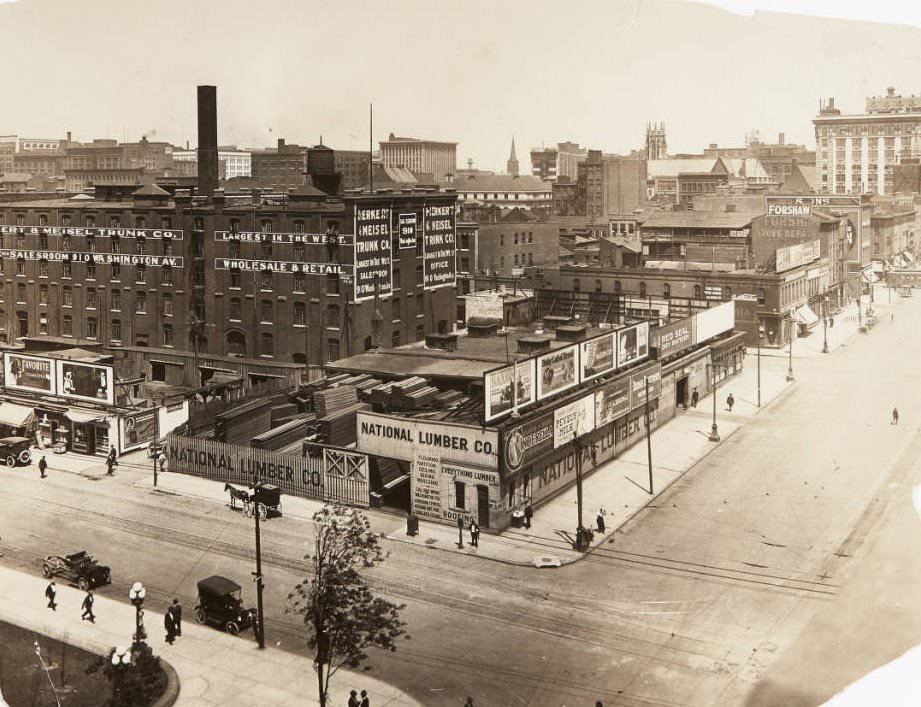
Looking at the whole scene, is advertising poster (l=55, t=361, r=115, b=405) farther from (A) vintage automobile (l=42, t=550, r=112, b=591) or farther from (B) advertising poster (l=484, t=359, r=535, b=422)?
(B) advertising poster (l=484, t=359, r=535, b=422)

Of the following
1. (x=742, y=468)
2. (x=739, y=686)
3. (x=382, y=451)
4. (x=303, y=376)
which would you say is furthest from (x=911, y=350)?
(x=739, y=686)

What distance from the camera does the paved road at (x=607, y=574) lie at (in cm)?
2706

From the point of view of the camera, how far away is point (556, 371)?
45688 mm

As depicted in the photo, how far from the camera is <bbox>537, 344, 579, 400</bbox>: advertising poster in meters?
44.3

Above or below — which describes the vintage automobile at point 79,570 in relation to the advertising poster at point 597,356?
below

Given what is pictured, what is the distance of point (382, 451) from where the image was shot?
42.4m

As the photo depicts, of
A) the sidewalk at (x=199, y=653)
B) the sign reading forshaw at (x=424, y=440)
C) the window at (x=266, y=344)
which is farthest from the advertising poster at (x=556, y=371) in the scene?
the window at (x=266, y=344)

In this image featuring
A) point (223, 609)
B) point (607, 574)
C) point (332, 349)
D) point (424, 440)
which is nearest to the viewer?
point (223, 609)

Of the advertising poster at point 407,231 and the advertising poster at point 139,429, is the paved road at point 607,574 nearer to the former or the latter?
the advertising poster at point 139,429

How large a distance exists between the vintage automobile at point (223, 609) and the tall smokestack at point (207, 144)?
1630 inches

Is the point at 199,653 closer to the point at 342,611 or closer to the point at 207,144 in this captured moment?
the point at 342,611

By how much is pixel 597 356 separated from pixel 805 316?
49.2 m

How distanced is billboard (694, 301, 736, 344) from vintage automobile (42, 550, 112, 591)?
42.2 m

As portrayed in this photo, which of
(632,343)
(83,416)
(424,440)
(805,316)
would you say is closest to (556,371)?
(424,440)
